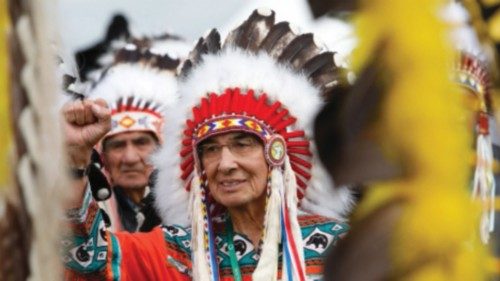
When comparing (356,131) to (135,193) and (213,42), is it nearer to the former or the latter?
(213,42)

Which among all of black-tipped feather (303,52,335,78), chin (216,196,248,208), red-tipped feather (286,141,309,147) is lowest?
chin (216,196,248,208)

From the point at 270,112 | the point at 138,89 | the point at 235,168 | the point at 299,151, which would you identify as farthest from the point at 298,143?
the point at 138,89

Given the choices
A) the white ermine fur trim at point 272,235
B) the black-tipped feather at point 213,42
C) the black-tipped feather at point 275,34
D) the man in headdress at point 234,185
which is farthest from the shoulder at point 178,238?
the black-tipped feather at point 275,34

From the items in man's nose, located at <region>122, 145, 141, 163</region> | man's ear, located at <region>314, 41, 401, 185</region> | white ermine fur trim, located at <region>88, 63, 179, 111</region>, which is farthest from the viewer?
white ermine fur trim, located at <region>88, 63, 179, 111</region>

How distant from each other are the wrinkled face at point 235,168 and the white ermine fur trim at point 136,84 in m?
2.42

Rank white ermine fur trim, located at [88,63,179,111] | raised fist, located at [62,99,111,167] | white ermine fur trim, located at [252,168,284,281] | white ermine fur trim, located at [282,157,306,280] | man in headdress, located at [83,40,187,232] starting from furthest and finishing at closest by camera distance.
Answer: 1. white ermine fur trim, located at [88,63,179,111]
2. man in headdress, located at [83,40,187,232]
3. white ermine fur trim, located at [282,157,306,280]
4. white ermine fur trim, located at [252,168,284,281]
5. raised fist, located at [62,99,111,167]

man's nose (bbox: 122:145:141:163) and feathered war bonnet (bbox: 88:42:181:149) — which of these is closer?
man's nose (bbox: 122:145:141:163)

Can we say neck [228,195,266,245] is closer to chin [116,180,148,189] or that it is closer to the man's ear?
chin [116,180,148,189]

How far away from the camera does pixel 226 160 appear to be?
13.6 ft

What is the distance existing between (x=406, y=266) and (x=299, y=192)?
3247mm

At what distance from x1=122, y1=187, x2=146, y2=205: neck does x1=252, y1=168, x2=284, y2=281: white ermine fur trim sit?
2.10m

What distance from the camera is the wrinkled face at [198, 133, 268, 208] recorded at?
13.5 feet

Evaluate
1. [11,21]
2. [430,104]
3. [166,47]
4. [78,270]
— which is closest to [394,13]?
[430,104]

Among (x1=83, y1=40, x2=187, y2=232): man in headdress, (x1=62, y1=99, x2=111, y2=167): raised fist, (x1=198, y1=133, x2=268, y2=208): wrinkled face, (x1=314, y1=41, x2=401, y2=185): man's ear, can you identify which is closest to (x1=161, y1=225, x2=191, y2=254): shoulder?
(x1=198, y1=133, x2=268, y2=208): wrinkled face
